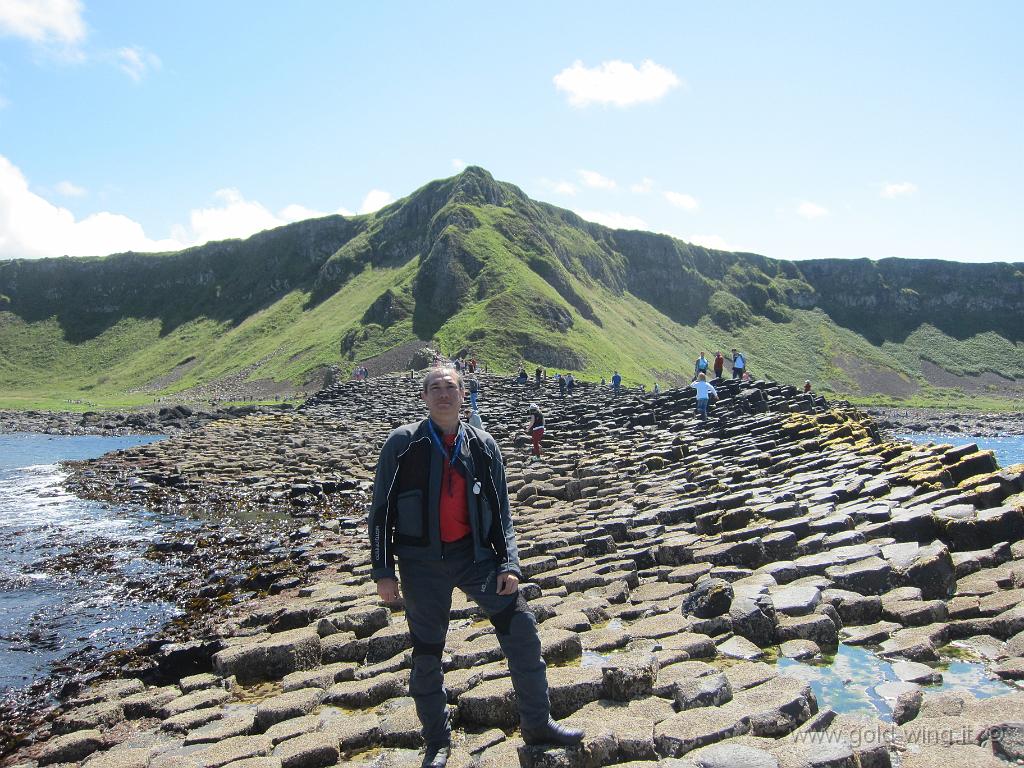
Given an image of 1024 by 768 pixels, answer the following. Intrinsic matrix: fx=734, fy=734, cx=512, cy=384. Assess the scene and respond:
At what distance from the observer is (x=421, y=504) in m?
6.20

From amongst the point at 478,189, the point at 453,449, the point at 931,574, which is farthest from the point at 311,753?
the point at 478,189

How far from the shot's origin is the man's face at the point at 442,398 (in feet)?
20.9

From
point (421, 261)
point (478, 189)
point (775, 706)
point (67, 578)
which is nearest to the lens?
point (775, 706)

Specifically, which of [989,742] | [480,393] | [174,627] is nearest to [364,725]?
[989,742]

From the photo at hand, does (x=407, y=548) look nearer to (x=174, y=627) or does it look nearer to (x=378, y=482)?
(x=378, y=482)

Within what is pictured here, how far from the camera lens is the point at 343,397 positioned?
6094cm

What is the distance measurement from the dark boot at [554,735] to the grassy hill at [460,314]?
3333 inches

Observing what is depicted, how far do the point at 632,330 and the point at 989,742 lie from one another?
14151cm

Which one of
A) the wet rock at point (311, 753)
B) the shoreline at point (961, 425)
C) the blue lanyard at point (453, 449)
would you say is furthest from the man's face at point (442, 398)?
the shoreline at point (961, 425)

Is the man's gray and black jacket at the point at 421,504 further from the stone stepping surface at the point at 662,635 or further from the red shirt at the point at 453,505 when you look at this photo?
the stone stepping surface at the point at 662,635

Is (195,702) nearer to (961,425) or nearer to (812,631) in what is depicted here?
(812,631)

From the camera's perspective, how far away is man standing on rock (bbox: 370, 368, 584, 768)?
6.13m

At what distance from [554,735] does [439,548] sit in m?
1.72

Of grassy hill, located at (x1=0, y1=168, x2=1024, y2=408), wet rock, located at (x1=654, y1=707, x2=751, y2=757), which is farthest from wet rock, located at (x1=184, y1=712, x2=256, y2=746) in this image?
grassy hill, located at (x1=0, y1=168, x2=1024, y2=408)
